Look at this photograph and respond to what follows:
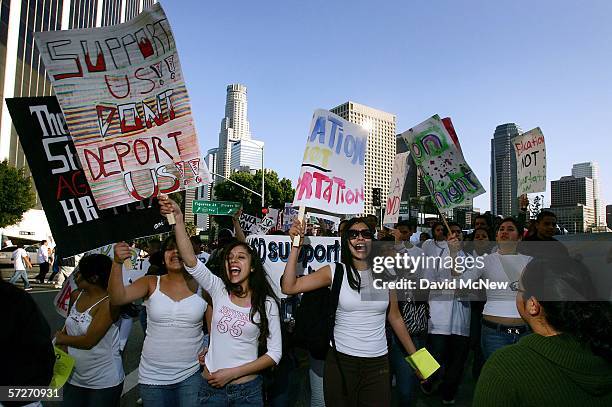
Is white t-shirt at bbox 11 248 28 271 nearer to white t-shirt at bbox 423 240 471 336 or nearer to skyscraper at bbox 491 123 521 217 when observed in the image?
white t-shirt at bbox 423 240 471 336

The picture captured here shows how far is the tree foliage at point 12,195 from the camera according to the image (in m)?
33.9

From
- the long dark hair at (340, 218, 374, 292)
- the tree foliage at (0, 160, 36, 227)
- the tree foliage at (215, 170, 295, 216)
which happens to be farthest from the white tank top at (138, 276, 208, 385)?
the tree foliage at (215, 170, 295, 216)

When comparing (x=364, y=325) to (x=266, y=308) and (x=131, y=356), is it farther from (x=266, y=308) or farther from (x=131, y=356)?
(x=131, y=356)

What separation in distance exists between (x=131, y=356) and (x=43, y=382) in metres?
5.27

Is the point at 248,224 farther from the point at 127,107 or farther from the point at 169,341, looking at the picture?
the point at 169,341

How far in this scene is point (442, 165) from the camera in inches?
263

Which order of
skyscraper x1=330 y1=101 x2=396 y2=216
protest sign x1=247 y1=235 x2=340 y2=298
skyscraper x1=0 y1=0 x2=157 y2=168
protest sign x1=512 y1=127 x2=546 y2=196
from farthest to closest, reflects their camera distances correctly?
skyscraper x1=330 y1=101 x2=396 y2=216
skyscraper x1=0 y1=0 x2=157 y2=168
protest sign x1=512 y1=127 x2=546 y2=196
protest sign x1=247 y1=235 x2=340 y2=298

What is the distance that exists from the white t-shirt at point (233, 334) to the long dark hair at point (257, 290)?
3cm

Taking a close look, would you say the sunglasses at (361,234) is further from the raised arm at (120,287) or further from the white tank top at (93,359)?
the white tank top at (93,359)

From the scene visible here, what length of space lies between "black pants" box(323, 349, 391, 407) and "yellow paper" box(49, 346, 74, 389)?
1.72 metres

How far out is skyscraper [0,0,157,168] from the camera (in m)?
39.1

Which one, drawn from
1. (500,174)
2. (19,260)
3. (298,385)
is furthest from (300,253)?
(500,174)

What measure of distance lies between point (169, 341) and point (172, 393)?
1.14 ft

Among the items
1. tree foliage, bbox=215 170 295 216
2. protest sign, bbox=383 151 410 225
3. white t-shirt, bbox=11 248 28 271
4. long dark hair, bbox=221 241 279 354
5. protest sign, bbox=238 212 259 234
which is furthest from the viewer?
tree foliage, bbox=215 170 295 216
